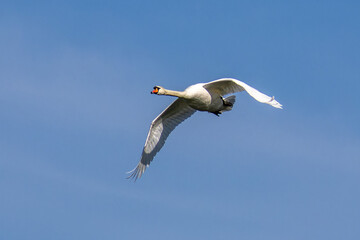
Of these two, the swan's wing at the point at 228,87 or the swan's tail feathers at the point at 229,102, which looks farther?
the swan's tail feathers at the point at 229,102

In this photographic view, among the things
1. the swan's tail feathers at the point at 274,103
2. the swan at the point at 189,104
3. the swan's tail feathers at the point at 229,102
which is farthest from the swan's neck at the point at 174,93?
the swan's tail feathers at the point at 274,103

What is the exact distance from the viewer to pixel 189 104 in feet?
108

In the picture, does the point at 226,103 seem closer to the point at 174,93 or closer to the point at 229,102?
the point at 229,102

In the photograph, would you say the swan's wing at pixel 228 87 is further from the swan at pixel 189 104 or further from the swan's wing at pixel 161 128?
the swan's wing at pixel 161 128

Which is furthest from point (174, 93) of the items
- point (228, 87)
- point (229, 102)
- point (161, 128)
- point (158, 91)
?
point (161, 128)

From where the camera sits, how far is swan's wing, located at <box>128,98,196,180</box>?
35.8 m

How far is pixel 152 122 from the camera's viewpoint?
36.0m

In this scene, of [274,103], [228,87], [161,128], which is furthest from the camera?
[161,128]

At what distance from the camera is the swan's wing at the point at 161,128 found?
118ft

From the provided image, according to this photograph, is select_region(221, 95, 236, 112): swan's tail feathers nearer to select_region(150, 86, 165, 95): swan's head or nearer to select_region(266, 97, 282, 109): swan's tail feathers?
select_region(150, 86, 165, 95): swan's head

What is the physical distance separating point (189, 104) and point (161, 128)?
388 centimetres

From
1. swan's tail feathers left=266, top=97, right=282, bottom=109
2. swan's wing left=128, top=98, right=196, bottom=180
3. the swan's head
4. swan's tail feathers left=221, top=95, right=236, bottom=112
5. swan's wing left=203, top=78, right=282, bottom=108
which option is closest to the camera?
swan's tail feathers left=266, top=97, right=282, bottom=109

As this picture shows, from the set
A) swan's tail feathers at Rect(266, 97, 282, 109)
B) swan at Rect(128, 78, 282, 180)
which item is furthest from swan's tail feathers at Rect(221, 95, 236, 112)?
swan's tail feathers at Rect(266, 97, 282, 109)

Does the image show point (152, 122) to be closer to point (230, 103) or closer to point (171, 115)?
point (171, 115)
